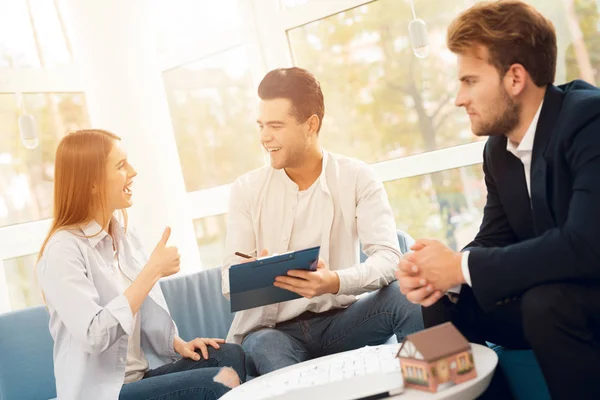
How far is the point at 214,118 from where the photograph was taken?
3973 mm

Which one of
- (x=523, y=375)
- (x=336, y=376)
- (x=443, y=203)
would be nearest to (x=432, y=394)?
(x=336, y=376)

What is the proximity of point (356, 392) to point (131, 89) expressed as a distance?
2.65m

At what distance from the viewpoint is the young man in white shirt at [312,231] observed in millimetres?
2330

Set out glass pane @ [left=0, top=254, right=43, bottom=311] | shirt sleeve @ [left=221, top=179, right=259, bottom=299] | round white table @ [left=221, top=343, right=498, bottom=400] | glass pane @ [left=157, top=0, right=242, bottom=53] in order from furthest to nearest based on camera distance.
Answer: glass pane @ [left=157, top=0, right=242, bottom=53] → glass pane @ [left=0, top=254, right=43, bottom=311] → shirt sleeve @ [left=221, top=179, right=259, bottom=299] → round white table @ [left=221, top=343, right=498, bottom=400]

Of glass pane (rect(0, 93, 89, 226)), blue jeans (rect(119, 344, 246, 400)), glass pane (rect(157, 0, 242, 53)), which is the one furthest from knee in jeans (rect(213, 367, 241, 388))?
glass pane (rect(157, 0, 242, 53))

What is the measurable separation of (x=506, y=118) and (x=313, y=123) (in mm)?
926

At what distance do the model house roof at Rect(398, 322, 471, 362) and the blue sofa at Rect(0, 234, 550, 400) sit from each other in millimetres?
1237

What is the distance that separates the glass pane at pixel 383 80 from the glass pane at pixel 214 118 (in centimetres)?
44

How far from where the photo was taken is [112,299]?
2.20 meters

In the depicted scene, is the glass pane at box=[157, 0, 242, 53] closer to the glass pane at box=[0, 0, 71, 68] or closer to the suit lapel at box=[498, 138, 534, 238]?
the glass pane at box=[0, 0, 71, 68]

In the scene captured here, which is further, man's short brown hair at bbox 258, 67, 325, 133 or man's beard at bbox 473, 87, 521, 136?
man's short brown hair at bbox 258, 67, 325, 133

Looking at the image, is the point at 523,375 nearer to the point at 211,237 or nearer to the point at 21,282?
the point at 211,237

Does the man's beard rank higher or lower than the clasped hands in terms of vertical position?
higher

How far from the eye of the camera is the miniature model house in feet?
4.61
